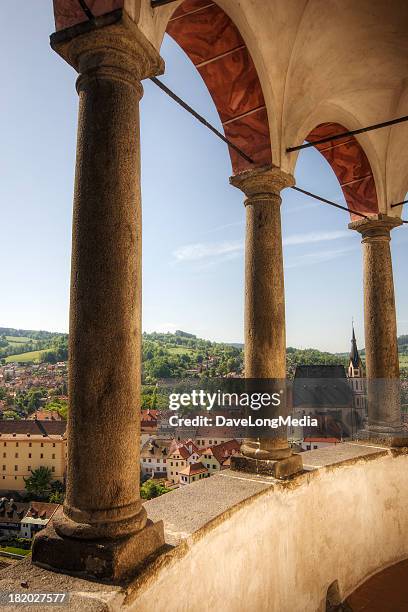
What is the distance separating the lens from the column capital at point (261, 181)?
16.6ft

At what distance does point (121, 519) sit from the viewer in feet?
8.26

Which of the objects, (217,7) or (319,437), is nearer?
(217,7)

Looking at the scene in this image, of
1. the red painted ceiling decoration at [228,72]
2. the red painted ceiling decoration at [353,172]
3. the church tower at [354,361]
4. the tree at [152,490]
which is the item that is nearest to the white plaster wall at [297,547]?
the red painted ceiling decoration at [228,72]

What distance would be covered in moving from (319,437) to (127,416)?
35.2 metres

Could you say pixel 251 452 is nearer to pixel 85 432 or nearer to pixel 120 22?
pixel 85 432

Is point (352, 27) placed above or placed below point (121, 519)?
above

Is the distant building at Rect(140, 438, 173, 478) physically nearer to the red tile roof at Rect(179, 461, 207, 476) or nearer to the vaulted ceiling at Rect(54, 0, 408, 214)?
the red tile roof at Rect(179, 461, 207, 476)

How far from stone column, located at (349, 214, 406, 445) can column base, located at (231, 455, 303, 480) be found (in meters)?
2.44

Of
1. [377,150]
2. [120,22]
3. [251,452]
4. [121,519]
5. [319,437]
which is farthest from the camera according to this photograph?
[319,437]

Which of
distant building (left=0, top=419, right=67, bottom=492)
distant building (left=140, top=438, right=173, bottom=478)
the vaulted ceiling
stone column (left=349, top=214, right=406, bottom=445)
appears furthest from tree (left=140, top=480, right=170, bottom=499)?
the vaulted ceiling

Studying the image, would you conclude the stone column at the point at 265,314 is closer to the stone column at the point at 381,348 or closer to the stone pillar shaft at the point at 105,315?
the stone pillar shaft at the point at 105,315

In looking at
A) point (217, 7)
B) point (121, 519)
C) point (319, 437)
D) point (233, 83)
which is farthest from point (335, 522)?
point (319, 437)

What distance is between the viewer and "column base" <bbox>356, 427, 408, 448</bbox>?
641 cm

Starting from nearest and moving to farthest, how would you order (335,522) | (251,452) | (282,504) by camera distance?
(282,504) → (251,452) → (335,522)
